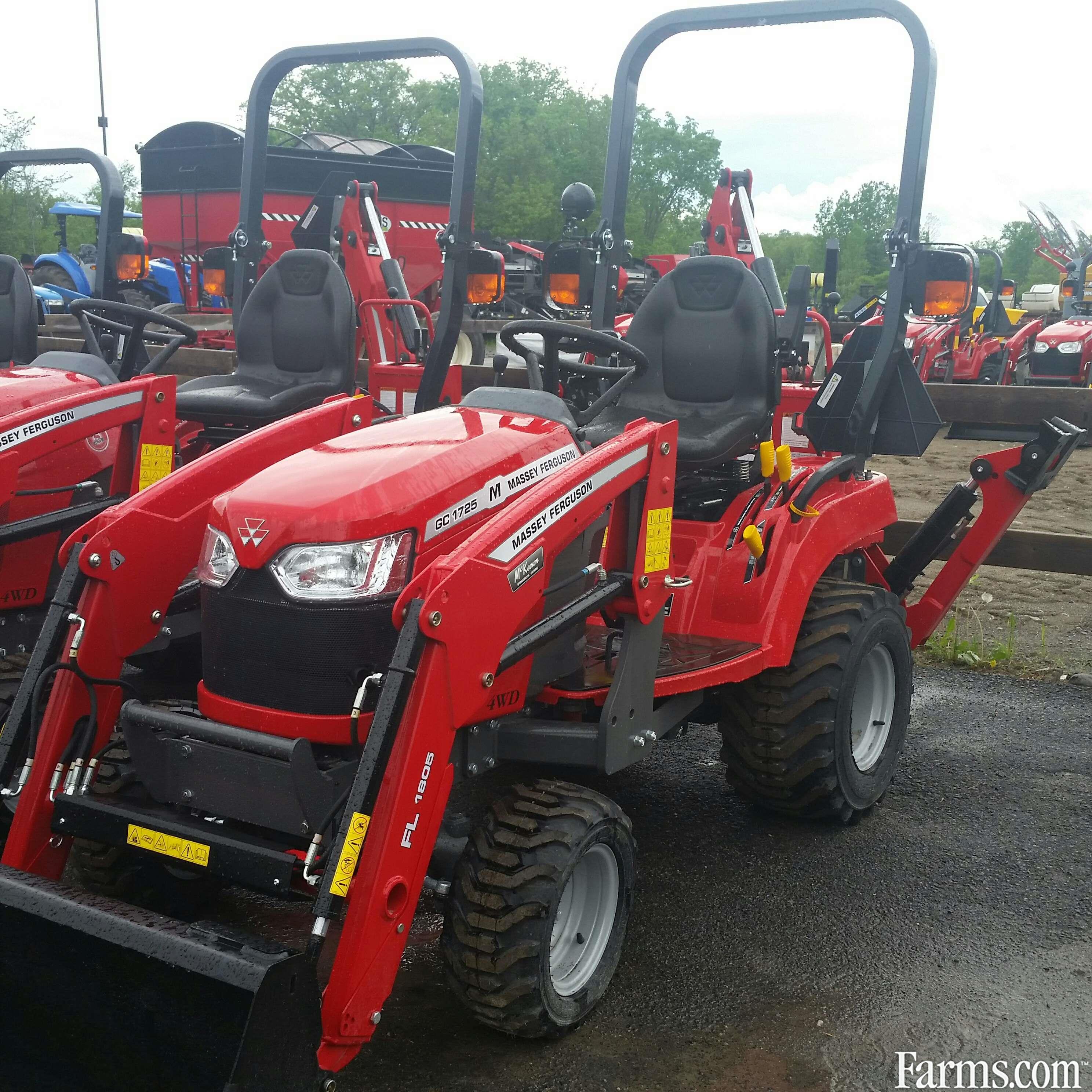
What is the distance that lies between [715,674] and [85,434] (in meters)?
2.04

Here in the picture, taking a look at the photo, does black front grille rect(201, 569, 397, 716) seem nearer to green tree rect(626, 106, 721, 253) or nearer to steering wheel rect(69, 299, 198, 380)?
steering wheel rect(69, 299, 198, 380)

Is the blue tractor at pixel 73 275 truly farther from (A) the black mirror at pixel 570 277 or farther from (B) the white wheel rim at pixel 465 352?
(A) the black mirror at pixel 570 277

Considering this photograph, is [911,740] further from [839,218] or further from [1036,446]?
[839,218]

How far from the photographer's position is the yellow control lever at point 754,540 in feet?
11.2

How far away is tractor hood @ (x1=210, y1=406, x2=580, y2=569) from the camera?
263cm

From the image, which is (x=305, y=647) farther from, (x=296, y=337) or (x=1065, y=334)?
(x=1065, y=334)

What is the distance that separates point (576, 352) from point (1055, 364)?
12.3 m

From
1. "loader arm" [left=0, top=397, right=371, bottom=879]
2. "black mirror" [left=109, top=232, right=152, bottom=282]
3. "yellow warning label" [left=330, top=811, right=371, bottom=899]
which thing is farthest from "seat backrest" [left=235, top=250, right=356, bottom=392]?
"yellow warning label" [left=330, top=811, right=371, bottom=899]

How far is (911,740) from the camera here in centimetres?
466

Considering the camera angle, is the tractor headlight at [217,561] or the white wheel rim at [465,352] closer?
the tractor headlight at [217,561]

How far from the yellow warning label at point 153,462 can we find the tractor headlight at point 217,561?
1222mm

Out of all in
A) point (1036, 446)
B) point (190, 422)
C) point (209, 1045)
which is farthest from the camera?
point (190, 422)

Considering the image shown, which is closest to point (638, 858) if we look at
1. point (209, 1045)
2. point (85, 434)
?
point (209, 1045)

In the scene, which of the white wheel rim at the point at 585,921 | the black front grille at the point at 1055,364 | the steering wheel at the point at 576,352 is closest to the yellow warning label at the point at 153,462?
the steering wheel at the point at 576,352
